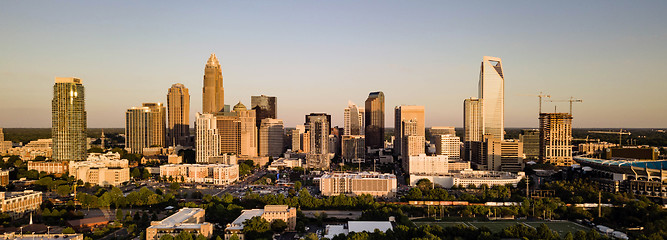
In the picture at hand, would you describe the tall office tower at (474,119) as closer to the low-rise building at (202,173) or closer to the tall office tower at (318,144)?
the tall office tower at (318,144)

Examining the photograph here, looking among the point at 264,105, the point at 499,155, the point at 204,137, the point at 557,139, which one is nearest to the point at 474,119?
the point at 557,139

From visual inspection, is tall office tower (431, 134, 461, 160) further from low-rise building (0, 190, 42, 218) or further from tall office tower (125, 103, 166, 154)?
low-rise building (0, 190, 42, 218)

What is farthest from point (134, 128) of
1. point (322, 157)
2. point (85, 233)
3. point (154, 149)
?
point (85, 233)

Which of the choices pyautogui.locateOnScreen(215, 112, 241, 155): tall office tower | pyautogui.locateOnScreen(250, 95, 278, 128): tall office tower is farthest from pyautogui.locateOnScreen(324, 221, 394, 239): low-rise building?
pyautogui.locateOnScreen(250, 95, 278, 128): tall office tower

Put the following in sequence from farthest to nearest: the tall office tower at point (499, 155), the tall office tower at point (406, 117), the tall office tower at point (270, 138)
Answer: the tall office tower at point (406, 117) < the tall office tower at point (270, 138) < the tall office tower at point (499, 155)

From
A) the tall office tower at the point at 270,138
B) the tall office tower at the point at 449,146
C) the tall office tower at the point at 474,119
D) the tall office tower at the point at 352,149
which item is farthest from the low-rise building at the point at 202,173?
the tall office tower at the point at 474,119

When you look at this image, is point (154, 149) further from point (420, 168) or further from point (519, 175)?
point (519, 175)
